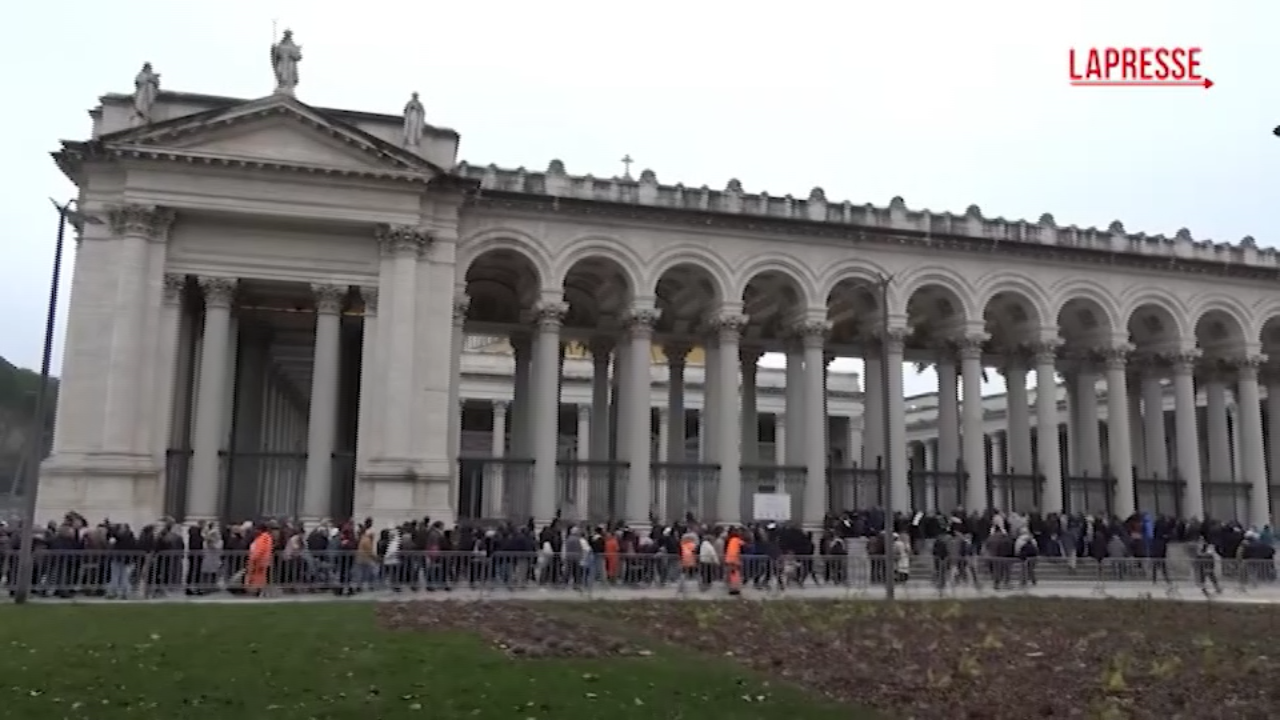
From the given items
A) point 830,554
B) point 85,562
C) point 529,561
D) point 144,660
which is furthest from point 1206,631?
point 85,562

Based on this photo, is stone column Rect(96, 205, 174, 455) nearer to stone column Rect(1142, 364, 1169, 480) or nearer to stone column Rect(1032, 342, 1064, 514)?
stone column Rect(1032, 342, 1064, 514)

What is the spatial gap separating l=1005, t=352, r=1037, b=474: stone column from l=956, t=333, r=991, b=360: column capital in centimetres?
376

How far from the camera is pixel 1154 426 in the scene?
4422 cm

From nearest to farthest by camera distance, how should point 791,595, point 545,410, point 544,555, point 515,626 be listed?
point 515,626 → point 791,595 → point 544,555 → point 545,410

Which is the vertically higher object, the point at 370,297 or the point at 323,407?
the point at 370,297

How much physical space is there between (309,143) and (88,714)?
24245mm

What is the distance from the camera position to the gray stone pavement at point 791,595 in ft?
75.1

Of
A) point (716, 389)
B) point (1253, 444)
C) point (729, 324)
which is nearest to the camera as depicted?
point (729, 324)

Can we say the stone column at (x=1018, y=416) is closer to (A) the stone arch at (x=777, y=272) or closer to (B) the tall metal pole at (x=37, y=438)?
(A) the stone arch at (x=777, y=272)

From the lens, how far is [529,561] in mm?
26953

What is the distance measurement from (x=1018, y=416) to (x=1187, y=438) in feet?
20.8

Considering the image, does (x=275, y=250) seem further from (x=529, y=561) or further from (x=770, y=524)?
(x=770, y=524)

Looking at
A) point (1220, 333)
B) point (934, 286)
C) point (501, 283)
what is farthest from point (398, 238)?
point (1220, 333)

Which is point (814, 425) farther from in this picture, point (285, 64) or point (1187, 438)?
point (285, 64)
